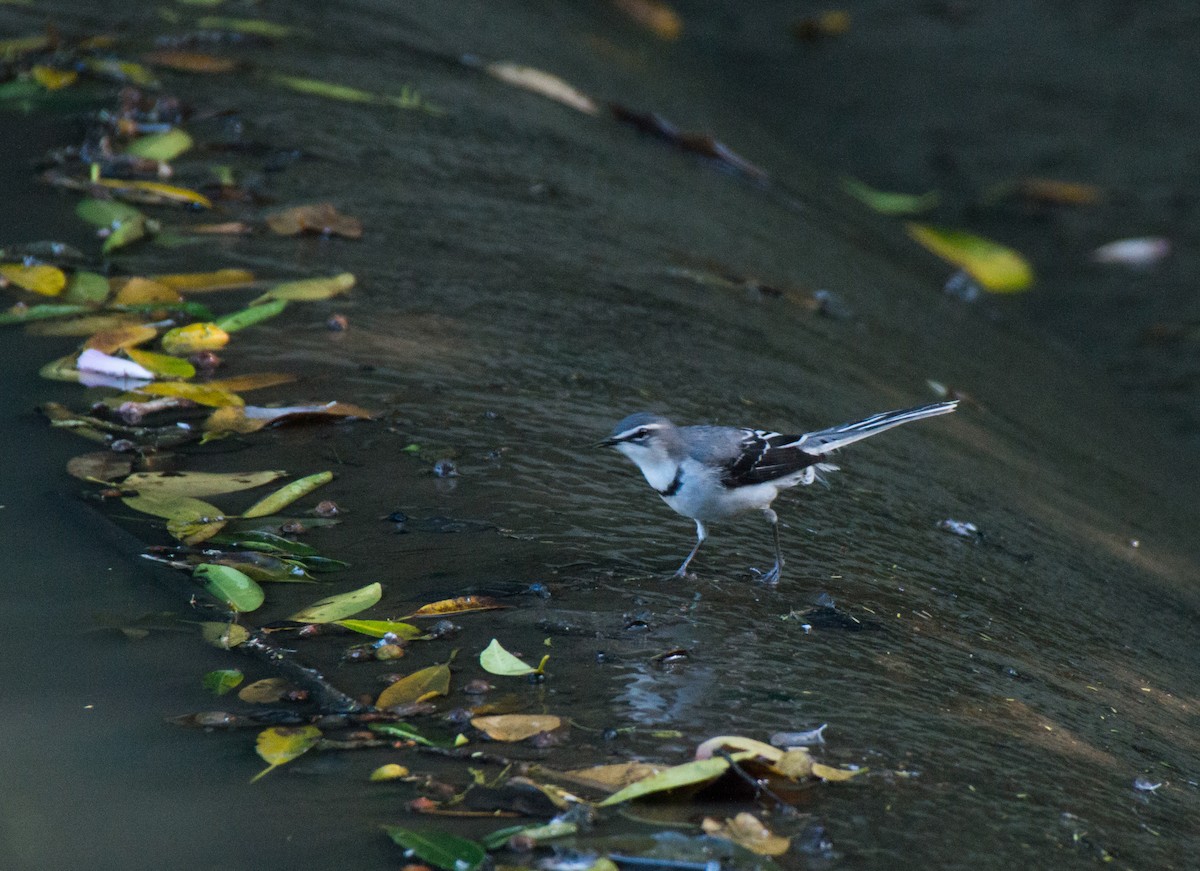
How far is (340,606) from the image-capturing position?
8.48 feet

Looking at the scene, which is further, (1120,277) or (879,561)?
(1120,277)

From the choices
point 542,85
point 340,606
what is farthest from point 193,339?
point 542,85

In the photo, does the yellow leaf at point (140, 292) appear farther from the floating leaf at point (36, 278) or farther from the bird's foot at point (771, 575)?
the bird's foot at point (771, 575)

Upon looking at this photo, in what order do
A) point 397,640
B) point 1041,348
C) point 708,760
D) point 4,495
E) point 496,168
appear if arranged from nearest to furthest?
point 708,760
point 397,640
point 4,495
point 496,168
point 1041,348

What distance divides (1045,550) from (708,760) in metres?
1.92

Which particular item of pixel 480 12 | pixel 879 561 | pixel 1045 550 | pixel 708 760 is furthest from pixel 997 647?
pixel 480 12

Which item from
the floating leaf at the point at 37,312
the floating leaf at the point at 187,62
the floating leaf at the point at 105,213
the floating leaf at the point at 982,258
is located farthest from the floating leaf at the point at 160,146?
the floating leaf at the point at 982,258

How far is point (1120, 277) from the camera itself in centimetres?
728

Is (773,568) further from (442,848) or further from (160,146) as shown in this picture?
(160,146)

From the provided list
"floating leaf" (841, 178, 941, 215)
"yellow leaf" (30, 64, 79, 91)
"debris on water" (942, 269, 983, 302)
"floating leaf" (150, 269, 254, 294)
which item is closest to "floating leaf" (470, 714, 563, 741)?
"floating leaf" (150, 269, 254, 294)

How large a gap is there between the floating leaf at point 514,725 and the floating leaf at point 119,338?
5.34 feet

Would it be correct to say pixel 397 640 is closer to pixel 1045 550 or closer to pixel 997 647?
pixel 997 647

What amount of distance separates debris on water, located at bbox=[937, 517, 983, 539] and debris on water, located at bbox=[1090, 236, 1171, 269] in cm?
430

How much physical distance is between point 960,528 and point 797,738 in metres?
1.48
